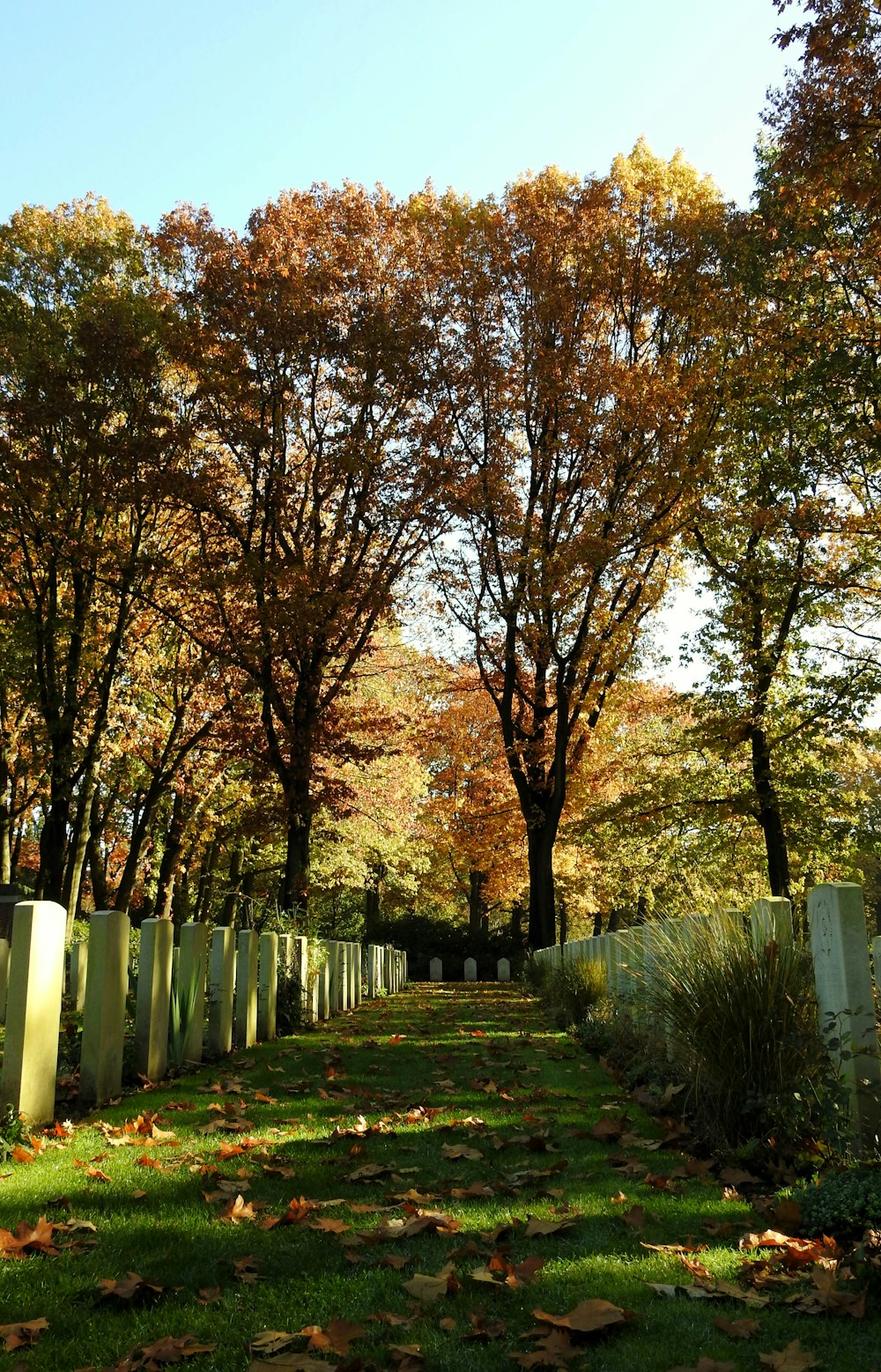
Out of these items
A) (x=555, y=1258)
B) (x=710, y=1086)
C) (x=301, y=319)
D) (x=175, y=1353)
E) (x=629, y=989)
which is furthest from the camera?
(x=301, y=319)

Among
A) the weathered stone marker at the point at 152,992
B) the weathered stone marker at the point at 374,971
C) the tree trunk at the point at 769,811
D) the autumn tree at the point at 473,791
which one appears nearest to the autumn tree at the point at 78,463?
the weathered stone marker at the point at 374,971

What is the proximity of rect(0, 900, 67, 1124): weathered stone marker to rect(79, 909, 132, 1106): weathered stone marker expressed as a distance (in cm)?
43

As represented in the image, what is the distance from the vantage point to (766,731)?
1927cm

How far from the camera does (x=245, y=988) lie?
316 inches

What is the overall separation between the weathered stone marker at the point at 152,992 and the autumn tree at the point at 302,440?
7.48 m

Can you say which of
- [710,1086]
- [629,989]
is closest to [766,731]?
[629,989]

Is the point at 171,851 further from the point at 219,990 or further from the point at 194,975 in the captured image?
the point at 194,975

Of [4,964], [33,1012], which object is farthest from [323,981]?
[33,1012]

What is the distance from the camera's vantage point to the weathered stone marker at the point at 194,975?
261 inches

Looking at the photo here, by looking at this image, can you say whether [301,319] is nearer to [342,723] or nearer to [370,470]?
[370,470]

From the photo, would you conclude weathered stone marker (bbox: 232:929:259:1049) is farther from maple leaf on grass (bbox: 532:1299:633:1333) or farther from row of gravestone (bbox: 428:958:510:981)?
row of gravestone (bbox: 428:958:510:981)

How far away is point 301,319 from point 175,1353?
13.3 metres

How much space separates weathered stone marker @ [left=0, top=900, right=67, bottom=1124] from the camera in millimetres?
4637

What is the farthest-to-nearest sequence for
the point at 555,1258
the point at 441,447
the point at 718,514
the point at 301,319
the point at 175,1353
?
the point at 718,514, the point at 441,447, the point at 301,319, the point at 555,1258, the point at 175,1353
